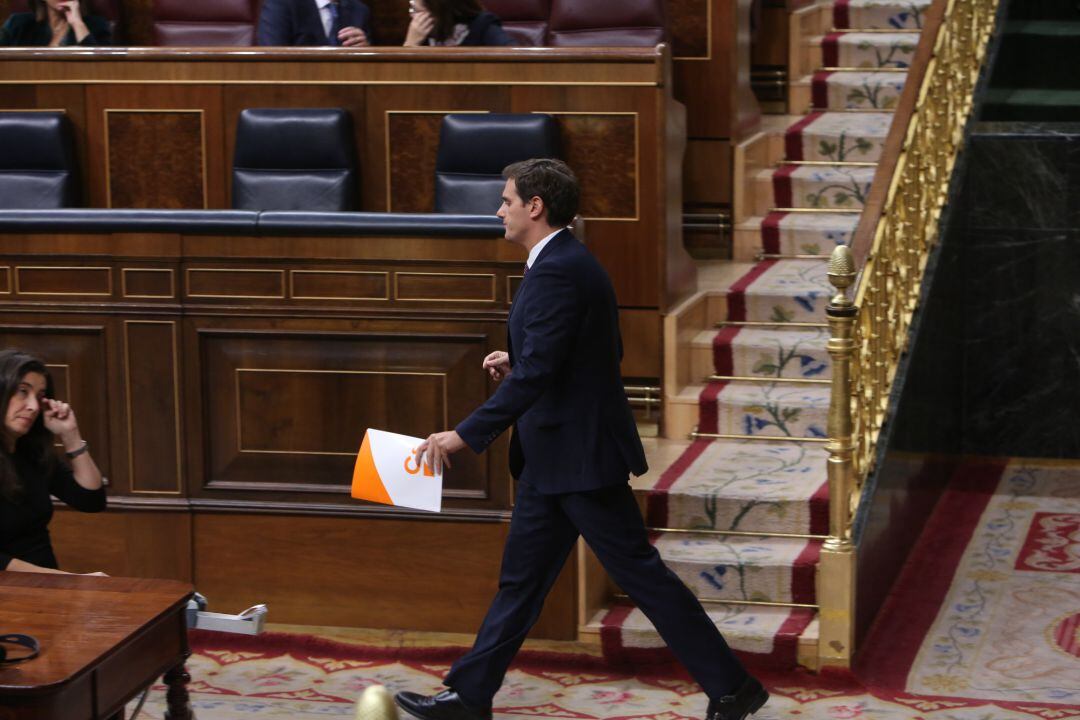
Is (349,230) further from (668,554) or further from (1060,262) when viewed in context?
(1060,262)

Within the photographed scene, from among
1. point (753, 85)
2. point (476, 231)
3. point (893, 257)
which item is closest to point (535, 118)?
point (476, 231)

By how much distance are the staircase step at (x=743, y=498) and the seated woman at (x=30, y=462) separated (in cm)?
163

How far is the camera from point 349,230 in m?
4.27

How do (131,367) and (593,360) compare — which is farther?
(131,367)

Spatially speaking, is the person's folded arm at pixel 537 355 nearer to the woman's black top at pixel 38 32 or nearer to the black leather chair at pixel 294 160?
the black leather chair at pixel 294 160

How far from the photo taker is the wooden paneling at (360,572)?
14.2 ft

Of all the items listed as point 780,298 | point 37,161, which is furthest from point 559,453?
point 37,161

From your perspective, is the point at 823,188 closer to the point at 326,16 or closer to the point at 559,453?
the point at 326,16

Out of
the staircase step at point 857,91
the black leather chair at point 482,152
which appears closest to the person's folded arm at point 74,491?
the black leather chair at point 482,152

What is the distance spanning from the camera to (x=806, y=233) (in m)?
5.80

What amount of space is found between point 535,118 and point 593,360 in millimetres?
1462

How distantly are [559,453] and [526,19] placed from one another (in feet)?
9.32

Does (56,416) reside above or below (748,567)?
above

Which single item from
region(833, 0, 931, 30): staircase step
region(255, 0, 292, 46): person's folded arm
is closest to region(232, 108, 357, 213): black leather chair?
region(255, 0, 292, 46): person's folded arm
